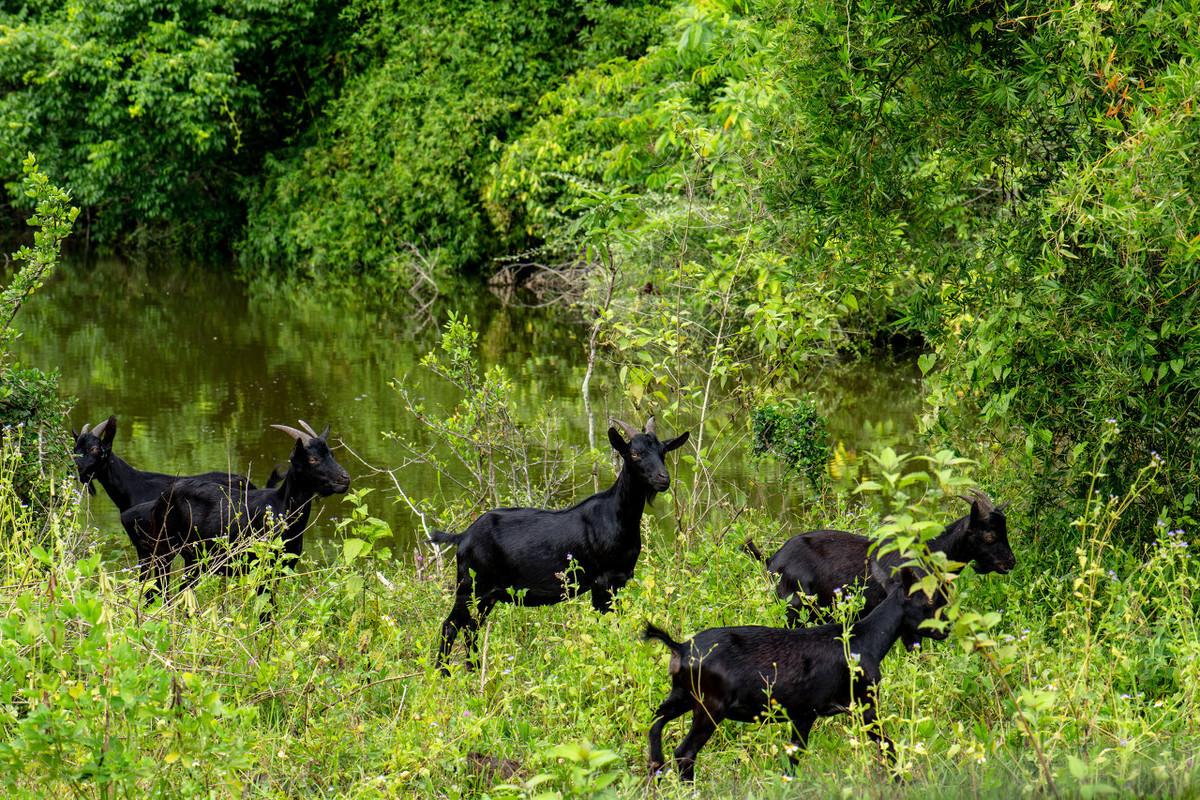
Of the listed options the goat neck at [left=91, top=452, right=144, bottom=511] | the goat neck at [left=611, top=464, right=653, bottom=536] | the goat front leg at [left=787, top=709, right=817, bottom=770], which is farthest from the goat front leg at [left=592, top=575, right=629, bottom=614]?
the goat neck at [left=91, top=452, right=144, bottom=511]

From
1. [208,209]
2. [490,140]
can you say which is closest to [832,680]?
[490,140]

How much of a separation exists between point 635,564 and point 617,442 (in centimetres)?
86

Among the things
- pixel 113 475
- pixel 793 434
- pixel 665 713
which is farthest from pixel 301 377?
pixel 665 713

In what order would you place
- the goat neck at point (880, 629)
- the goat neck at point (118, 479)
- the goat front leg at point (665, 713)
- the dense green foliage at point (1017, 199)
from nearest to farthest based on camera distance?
1. the goat front leg at point (665, 713)
2. the goat neck at point (880, 629)
3. the dense green foliage at point (1017, 199)
4. the goat neck at point (118, 479)

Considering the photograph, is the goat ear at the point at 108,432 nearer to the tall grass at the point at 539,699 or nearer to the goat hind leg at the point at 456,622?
the tall grass at the point at 539,699

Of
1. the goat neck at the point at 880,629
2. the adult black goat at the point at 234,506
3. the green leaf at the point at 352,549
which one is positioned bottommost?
the adult black goat at the point at 234,506

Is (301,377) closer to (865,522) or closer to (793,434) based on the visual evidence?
(793,434)

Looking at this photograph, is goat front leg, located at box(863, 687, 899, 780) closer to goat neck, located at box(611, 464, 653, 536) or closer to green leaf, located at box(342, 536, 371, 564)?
goat neck, located at box(611, 464, 653, 536)

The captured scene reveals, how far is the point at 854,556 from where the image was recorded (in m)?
6.75

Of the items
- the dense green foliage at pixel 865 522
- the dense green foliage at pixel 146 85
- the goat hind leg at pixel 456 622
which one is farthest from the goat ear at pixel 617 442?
the dense green foliage at pixel 146 85

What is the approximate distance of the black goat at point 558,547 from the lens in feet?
22.8

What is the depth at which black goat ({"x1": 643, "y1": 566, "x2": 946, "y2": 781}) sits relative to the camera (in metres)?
5.15

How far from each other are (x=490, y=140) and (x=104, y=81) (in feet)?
28.0

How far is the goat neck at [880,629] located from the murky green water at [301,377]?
12.8 ft
